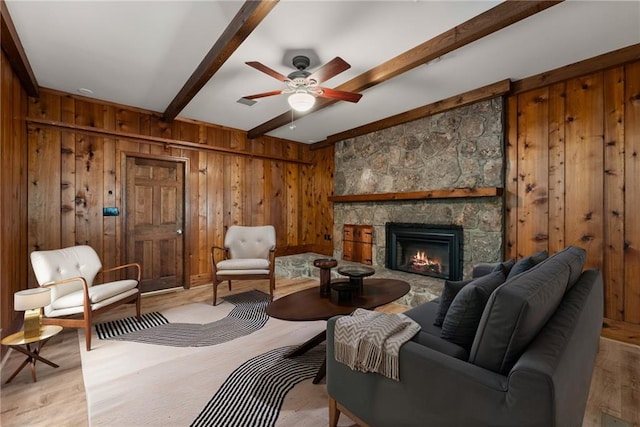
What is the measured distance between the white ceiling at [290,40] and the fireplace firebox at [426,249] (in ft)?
5.67

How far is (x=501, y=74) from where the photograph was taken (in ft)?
9.59

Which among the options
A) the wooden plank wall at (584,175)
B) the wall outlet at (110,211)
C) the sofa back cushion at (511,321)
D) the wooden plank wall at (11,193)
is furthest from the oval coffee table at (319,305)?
the wall outlet at (110,211)

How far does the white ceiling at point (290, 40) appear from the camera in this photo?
1.98 metres

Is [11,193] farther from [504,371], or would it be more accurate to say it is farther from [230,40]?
[504,371]

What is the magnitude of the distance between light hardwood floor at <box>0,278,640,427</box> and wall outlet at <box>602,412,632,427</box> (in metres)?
0.02

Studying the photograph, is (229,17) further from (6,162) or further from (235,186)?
(235,186)

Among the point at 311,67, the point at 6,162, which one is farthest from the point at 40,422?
the point at 311,67

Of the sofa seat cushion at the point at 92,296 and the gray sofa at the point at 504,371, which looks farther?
the sofa seat cushion at the point at 92,296

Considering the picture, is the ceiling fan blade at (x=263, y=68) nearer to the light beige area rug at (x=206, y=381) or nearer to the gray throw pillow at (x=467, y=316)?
the gray throw pillow at (x=467, y=316)

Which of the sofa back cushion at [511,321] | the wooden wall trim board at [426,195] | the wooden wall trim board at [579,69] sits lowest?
the sofa back cushion at [511,321]

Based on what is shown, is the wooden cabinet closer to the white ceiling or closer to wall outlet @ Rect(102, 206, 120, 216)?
the white ceiling

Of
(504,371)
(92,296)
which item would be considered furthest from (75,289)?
(504,371)

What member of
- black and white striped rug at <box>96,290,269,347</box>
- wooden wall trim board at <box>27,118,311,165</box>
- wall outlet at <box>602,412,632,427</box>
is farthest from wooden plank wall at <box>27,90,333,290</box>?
wall outlet at <box>602,412,632,427</box>

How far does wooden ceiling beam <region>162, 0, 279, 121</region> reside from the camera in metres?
1.82
